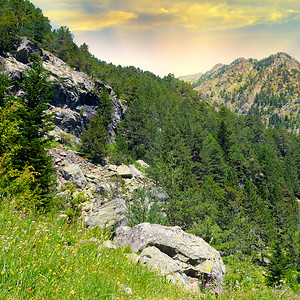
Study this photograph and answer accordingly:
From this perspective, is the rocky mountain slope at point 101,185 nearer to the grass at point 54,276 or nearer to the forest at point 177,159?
the grass at point 54,276

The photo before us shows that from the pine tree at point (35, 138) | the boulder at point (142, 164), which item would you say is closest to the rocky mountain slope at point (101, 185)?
the boulder at point (142, 164)

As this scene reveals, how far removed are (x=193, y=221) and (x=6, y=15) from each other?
55.8 meters

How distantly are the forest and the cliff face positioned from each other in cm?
260

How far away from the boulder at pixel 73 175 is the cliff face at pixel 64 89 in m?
12.6

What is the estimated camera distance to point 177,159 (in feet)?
145

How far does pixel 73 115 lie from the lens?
44375mm

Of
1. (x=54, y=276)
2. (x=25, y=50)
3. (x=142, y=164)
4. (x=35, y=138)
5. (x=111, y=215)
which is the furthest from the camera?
(x=142, y=164)

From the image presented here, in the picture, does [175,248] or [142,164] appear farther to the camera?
[142,164]

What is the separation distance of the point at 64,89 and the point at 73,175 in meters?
26.0

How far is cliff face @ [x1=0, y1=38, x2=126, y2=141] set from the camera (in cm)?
3803

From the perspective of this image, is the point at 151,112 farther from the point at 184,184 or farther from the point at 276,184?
the point at 276,184

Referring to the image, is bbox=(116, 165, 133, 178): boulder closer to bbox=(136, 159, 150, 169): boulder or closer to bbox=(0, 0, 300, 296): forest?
bbox=(0, 0, 300, 296): forest

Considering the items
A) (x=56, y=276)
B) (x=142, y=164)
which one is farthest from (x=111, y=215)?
(x=142, y=164)

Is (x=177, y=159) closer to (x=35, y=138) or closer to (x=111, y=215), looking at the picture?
(x=111, y=215)
